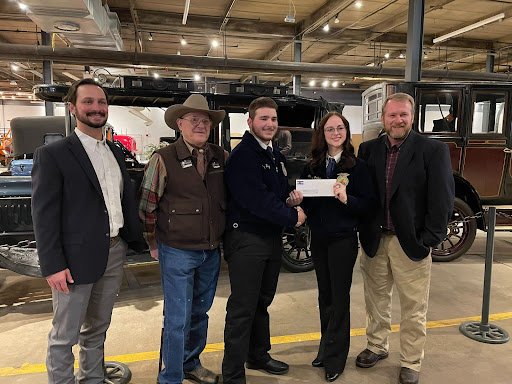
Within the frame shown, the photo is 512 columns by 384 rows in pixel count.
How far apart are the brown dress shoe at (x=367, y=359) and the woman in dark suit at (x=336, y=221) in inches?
8.5

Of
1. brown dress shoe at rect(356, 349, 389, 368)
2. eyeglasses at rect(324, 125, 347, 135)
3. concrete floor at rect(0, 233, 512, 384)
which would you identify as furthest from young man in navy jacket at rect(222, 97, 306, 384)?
brown dress shoe at rect(356, 349, 389, 368)

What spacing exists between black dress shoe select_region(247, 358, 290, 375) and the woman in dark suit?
0.92 feet

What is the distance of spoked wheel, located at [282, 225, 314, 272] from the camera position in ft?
14.1

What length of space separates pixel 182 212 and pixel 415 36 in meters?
5.82

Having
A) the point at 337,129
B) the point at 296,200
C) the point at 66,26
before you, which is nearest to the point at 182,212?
the point at 296,200

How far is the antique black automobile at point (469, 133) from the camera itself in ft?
16.1

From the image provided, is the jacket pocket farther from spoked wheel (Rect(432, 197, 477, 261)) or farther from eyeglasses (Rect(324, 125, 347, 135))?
spoked wheel (Rect(432, 197, 477, 261))

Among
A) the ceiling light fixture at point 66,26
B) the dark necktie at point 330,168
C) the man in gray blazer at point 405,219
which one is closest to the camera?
the man in gray blazer at point 405,219

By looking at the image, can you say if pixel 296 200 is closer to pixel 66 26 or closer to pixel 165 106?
pixel 165 106

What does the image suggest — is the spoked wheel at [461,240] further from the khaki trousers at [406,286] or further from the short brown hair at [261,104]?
the short brown hair at [261,104]

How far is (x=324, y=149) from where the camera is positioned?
238cm

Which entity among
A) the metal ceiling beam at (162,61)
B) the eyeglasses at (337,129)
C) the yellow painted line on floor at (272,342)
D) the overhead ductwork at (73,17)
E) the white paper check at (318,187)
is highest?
the metal ceiling beam at (162,61)

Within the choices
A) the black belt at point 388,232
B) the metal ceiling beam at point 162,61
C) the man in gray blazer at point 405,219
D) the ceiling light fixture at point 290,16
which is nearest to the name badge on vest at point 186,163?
the man in gray blazer at point 405,219

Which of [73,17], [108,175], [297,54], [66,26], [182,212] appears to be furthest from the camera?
[297,54]
